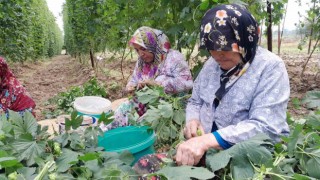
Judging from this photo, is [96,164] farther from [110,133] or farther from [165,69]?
[165,69]

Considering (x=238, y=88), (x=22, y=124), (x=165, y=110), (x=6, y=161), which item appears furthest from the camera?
(x=165, y=110)

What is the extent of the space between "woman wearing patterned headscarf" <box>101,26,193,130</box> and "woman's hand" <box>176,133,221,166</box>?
1417mm

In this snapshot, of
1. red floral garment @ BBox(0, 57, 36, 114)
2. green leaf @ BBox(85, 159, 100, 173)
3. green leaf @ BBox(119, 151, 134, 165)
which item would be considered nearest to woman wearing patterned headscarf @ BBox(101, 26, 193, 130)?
red floral garment @ BBox(0, 57, 36, 114)

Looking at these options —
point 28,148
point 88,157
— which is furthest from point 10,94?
point 88,157

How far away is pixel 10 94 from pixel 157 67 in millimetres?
1334

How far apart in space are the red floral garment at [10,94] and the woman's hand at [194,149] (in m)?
2.02

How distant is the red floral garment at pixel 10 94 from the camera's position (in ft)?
9.01

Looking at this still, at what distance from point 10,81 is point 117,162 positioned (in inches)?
77.4

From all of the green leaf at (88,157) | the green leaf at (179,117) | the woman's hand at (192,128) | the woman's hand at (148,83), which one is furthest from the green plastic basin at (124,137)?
the green leaf at (88,157)

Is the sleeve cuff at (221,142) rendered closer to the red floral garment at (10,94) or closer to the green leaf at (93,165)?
the green leaf at (93,165)

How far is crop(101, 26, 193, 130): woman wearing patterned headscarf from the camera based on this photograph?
276 cm

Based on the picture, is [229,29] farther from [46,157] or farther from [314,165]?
[46,157]

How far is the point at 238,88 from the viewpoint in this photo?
150 centimetres

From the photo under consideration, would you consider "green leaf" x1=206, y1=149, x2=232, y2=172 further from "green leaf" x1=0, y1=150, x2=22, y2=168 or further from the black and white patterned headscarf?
"green leaf" x1=0, y1=150, x2=22, y2=168
